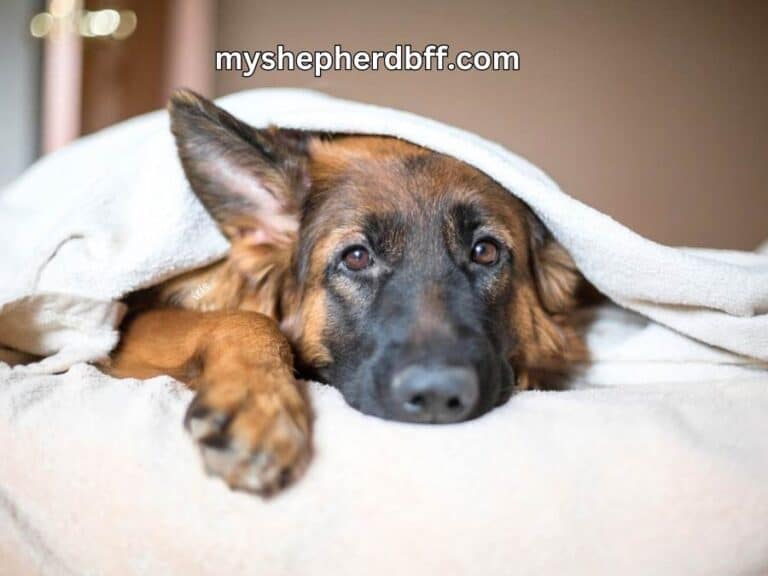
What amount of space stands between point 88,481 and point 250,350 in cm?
29

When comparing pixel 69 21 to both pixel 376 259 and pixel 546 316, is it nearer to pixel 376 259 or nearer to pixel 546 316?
pixel 376 259

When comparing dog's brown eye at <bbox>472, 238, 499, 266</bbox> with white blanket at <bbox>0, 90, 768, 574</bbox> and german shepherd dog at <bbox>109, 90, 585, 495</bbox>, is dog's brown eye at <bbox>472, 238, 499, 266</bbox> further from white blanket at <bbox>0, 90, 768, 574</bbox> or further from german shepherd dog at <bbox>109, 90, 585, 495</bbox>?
white blanket at <bbox>0, 90, 768, 574</bbox>

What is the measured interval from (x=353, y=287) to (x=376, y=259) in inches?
2.9

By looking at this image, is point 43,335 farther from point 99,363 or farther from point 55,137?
point 55,137

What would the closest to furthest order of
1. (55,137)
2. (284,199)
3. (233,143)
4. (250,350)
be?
(250,350)
(233,143)
(284,199)
(55,137)

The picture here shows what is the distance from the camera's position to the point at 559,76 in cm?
369

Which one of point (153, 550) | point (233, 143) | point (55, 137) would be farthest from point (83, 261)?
point (55, 137)

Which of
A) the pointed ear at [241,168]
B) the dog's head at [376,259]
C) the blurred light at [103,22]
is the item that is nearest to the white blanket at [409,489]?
the dog's head at [376,259]

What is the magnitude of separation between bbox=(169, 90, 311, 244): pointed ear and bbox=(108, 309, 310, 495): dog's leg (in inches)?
12.0

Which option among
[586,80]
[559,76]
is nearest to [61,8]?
[559,76]

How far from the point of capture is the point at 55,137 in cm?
325

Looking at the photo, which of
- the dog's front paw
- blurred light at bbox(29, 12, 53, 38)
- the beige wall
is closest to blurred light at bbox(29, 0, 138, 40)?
blurred light at bbox(29, 12, 53, 38)

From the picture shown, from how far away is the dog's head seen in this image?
1.27m

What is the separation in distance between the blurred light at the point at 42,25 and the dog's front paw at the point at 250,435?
110 inches
